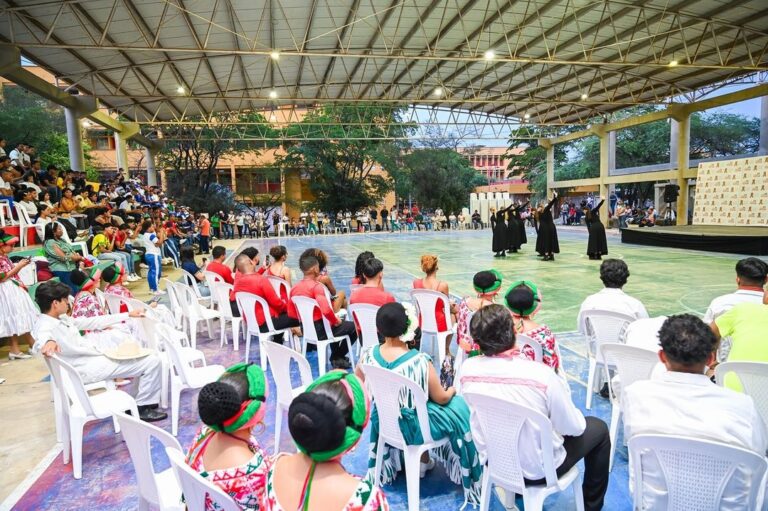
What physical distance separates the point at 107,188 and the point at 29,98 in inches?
776

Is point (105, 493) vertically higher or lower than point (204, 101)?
lower

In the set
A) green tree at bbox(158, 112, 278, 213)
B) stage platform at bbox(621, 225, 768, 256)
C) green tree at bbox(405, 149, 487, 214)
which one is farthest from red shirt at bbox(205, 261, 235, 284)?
green tree at bbox(405, 149, 487, 214)

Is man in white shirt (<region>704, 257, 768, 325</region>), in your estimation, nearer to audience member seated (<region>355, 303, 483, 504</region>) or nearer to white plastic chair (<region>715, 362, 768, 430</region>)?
white plastic chair (<region>715, 362, 768, 430</region>)

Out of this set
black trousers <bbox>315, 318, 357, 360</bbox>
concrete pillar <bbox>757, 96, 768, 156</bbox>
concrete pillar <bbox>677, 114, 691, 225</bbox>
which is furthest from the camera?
concrete pillar <bbox>677, 114, 691, 225</bbox>

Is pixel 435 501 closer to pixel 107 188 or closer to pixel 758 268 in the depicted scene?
pixel 758 268

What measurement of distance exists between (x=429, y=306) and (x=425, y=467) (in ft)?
5.54

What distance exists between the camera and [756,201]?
14422 mm

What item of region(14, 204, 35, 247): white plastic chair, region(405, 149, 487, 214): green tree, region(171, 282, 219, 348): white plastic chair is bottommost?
region(171, 282, 219, 348): white plastic chair

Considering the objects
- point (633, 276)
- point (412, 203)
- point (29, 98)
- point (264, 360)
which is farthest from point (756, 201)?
point (29, 98)

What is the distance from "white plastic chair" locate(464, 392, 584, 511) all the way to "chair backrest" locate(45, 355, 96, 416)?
6.94 feet

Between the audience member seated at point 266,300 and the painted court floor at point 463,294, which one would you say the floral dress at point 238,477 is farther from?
the audience member seated at point 266,300

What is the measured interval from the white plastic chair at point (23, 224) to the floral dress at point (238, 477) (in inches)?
313

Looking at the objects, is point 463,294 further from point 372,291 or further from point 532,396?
point 532,396

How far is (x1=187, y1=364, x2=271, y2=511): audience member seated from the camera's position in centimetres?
154
